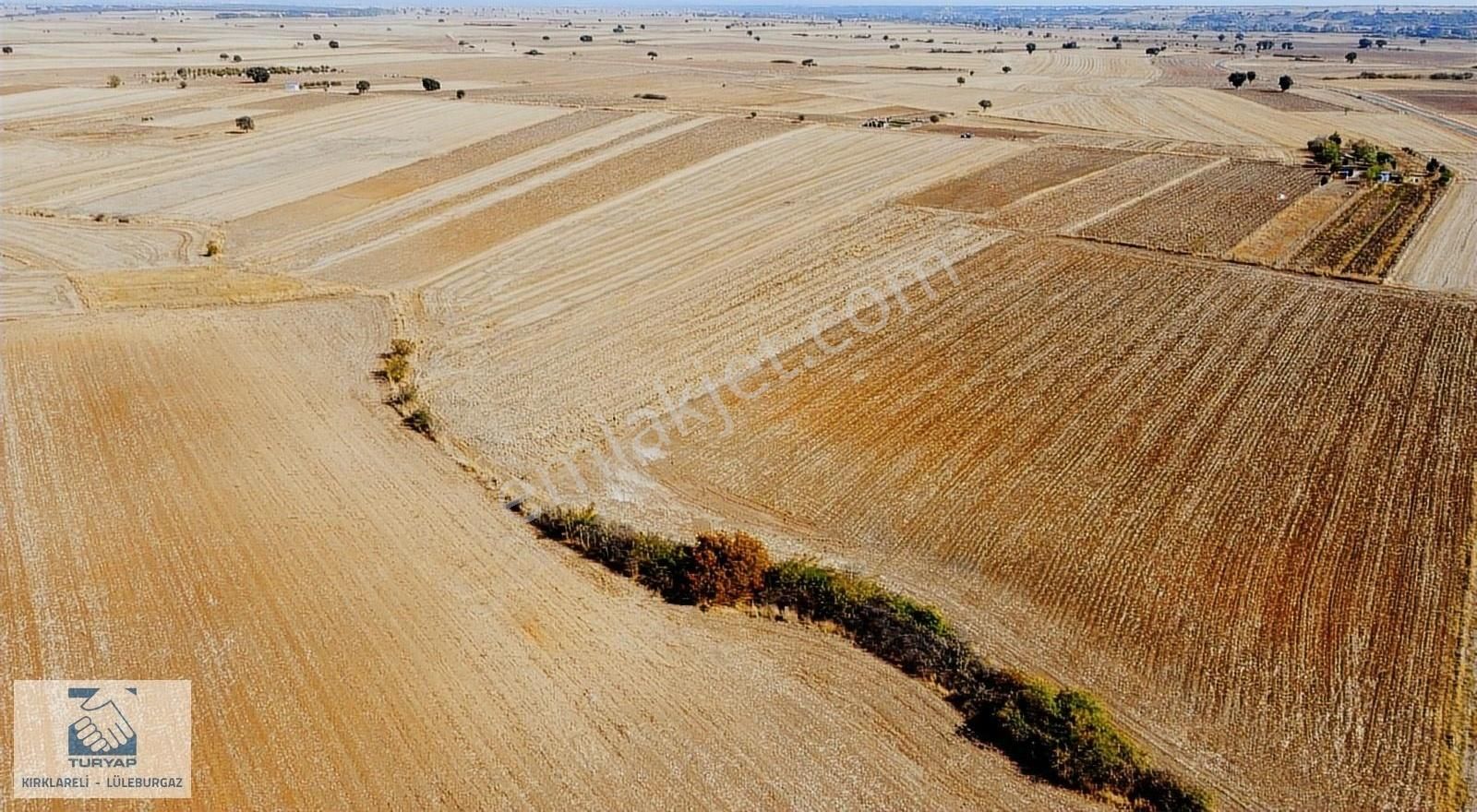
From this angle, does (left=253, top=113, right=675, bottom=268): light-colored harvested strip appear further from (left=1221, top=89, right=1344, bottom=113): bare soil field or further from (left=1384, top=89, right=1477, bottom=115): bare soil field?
(left=1384, top=89, right=1477, bottom=115): bare soil field

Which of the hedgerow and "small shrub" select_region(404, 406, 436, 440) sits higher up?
"small shrub" select_region(404, 406, 436, 440)

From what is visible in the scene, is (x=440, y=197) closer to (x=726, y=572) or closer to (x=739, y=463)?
(x=739, y=463)

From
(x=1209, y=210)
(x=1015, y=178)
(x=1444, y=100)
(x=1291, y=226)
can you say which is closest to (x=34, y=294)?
(x=1015, y=178)

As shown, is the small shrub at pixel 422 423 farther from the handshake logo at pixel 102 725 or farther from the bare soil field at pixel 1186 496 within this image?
the handshake logo at pixel 102 725

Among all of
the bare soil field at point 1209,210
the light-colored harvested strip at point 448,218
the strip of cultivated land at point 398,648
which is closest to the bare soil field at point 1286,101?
the bare soil field at point 1209,210

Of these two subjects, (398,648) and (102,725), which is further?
(398,648)

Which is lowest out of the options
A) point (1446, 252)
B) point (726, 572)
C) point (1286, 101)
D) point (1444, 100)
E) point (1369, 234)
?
point (726, 572)

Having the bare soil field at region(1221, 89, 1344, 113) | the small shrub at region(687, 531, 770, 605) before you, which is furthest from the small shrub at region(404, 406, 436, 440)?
the bare soil field at region(1221, 89, 1344, 113)
